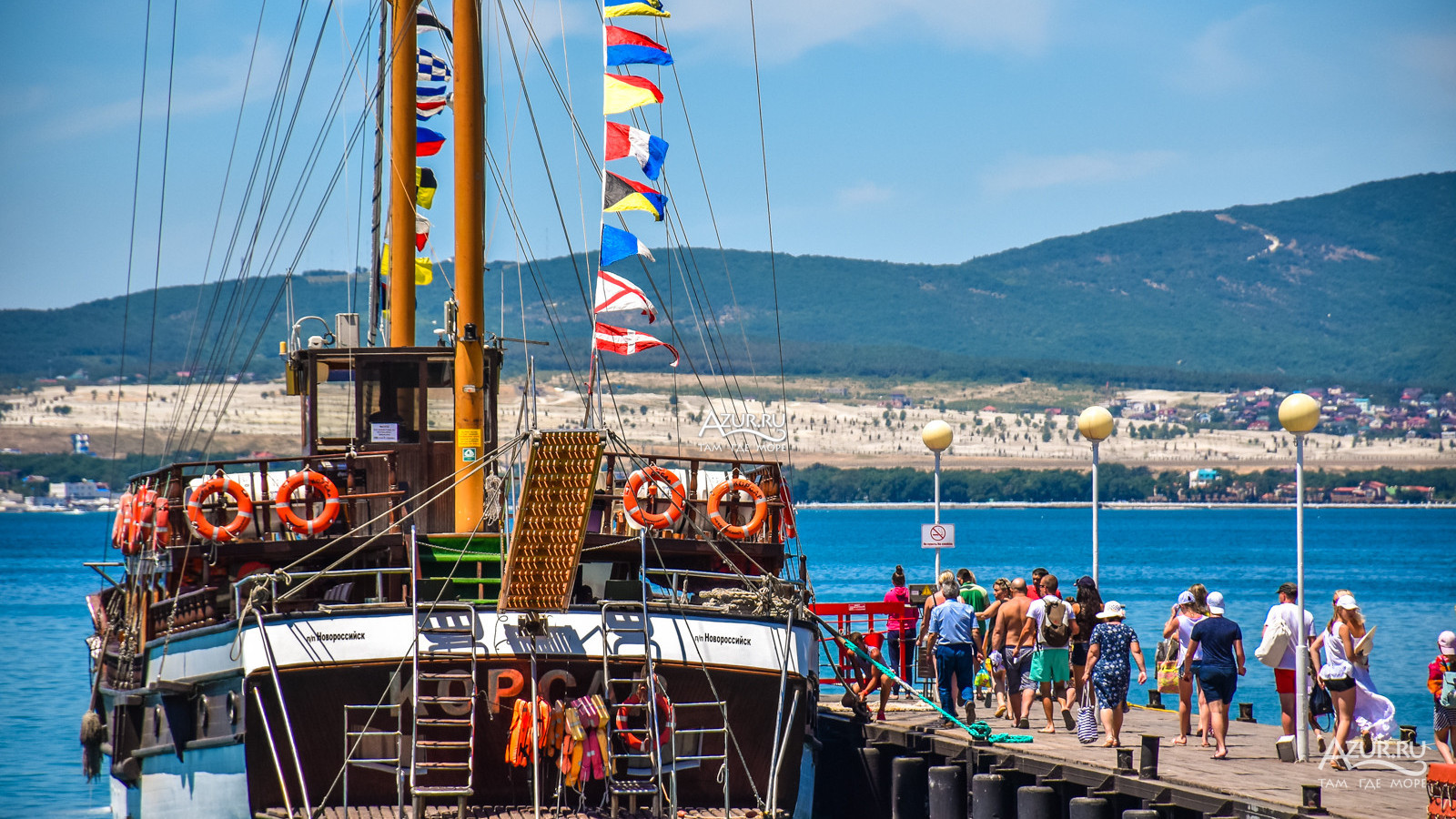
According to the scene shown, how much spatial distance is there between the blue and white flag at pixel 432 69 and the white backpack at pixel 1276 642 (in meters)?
16.6

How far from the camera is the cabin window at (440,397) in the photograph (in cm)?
1864

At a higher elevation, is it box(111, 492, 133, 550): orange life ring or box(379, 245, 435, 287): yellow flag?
box(379, 245, 435, 287): yellow flag

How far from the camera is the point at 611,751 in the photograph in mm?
14719

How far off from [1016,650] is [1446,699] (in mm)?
5078

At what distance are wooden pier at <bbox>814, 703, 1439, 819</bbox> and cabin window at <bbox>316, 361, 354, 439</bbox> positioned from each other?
725 centimetres

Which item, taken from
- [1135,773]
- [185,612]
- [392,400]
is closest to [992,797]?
[1135,773]

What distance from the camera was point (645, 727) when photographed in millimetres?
14883

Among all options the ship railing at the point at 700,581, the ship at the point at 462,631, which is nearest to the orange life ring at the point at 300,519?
the ship at the point at 462,631

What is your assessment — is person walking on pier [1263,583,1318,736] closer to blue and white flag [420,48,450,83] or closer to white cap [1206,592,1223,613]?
white cap [1206,592,1223,613]

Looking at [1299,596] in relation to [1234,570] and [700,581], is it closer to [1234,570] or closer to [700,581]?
[700,581]

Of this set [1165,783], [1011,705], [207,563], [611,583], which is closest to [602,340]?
Answer: [611,583]

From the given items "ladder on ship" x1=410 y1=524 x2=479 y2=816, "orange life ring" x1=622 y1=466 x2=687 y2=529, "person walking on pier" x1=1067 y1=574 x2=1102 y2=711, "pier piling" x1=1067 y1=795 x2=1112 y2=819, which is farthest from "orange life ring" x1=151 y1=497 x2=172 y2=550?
"person walking on pier" x1=1067 y1=574 x2=1102 y2=711

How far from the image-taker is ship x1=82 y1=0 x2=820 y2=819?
14.4 meters

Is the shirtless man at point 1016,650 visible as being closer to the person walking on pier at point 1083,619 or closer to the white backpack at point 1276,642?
the person walking on pier at point 1083,619
